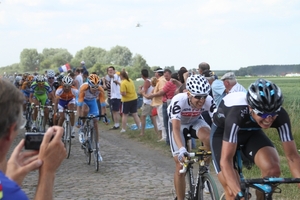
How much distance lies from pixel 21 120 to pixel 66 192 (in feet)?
22.3

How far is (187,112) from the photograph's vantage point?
7199 mm

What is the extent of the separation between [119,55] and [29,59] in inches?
1343

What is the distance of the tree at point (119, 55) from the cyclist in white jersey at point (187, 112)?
90.6m

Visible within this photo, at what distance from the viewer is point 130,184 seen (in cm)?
977

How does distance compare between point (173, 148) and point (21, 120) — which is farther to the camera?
point (173, 148)

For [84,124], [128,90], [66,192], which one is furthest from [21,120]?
[128,90]

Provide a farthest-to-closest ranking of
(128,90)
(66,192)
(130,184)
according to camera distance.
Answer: (128,90) → (130,184) → (66,192)

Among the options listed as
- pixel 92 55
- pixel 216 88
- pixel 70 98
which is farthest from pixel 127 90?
pixel 92 55

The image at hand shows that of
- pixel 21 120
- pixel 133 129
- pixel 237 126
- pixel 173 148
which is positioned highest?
pixel 21 120

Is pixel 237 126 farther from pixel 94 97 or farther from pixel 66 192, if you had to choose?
pixel 94 97

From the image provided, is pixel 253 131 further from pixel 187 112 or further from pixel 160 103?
pixel 160 103

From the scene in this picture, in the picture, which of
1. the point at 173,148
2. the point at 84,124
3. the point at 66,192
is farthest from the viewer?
the point at 84,124

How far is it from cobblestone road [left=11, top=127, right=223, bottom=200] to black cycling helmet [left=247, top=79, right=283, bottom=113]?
169 inches

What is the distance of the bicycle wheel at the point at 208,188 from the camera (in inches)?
242
